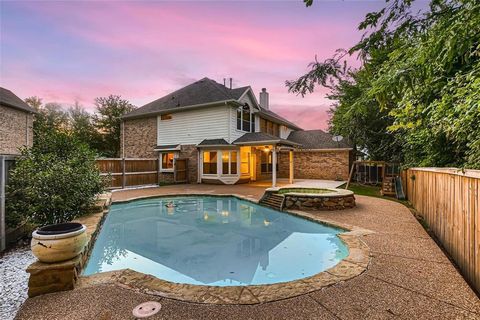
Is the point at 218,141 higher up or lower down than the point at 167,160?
higher up

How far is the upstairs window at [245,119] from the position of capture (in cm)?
1694

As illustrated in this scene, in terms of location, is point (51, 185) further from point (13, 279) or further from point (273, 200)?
point (273, 200)

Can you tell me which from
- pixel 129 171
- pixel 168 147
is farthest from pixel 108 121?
pixel 129 171

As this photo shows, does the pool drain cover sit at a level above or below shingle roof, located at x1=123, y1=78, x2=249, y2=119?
below

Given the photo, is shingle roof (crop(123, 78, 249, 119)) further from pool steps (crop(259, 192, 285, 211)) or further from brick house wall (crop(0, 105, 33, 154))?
pool steps (crop(259, 192, 285, 211))

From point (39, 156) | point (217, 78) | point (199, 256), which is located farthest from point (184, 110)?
point (199, 256)

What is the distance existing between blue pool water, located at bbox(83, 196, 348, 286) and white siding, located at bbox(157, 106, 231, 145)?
26.5 ft

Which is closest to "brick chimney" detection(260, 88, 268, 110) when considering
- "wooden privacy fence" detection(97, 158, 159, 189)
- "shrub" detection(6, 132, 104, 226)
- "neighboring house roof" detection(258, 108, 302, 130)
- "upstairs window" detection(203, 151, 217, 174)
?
"neighboring house roof" detection(258, 108, 302, 130)

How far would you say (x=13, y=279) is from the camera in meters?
3.44

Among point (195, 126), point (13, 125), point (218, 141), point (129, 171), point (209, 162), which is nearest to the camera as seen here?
point (129, 171)

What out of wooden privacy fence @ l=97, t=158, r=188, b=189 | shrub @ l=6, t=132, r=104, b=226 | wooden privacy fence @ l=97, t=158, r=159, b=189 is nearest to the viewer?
shrub @ l=6, t=132, r=104, b=226

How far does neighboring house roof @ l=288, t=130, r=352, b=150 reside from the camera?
2014 centimetres

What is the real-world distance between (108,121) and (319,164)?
23.3 m

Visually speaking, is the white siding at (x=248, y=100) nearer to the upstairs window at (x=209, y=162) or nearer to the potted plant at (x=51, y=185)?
the upstairs window at (x=209, y=162)
